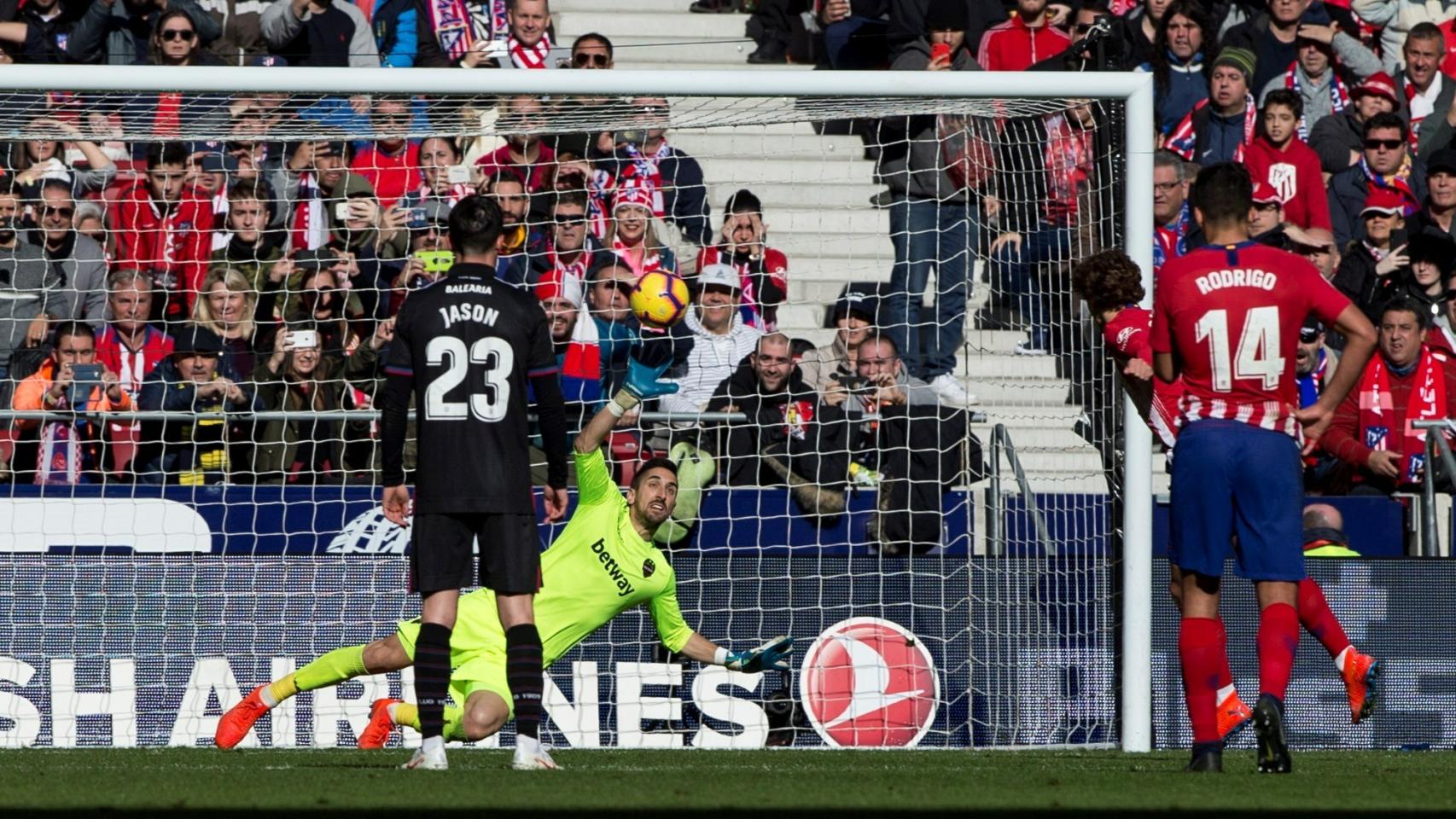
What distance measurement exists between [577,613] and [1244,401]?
3107 mm

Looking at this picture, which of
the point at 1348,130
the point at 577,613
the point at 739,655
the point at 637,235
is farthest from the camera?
the point at 1348,130

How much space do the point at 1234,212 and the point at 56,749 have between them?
5.54 m

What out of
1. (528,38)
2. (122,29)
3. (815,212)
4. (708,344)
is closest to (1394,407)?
(815,212)

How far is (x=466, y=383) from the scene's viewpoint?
21.1 feet

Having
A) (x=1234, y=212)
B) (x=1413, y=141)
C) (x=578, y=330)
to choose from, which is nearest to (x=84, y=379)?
(x=578, y=330)

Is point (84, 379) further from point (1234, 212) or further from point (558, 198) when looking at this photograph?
point (1234, 212)

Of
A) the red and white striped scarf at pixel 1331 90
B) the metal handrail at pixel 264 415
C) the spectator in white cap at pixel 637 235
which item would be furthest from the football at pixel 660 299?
the red and white striped scarf at pixel 1331 90

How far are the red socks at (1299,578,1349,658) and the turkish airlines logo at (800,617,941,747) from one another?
2.11 m

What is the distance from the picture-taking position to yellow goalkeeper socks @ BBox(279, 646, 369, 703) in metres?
8.02

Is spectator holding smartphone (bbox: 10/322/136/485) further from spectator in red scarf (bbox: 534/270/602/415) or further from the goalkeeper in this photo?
the goalkeeper

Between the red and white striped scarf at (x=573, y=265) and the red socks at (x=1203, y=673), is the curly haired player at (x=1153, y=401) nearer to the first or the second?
the red socks at (x=1203, y=673)

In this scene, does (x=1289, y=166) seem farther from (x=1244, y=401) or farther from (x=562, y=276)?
(x=1244, y=401)

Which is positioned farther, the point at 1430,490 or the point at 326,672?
the point at 1430,490

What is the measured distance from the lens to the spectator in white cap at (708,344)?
10.4 metres
